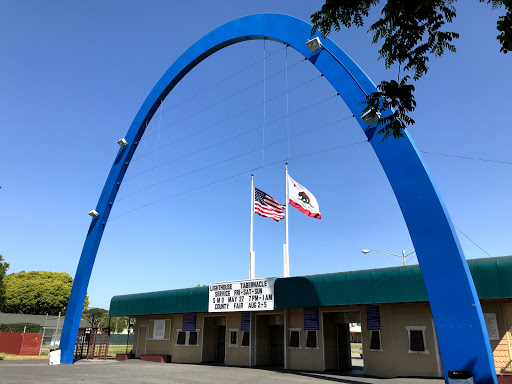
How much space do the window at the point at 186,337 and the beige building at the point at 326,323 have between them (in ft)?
0.23

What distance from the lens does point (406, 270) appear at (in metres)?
16.9

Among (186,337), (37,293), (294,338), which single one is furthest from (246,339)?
(37,293)

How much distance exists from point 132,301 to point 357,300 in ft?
61.5

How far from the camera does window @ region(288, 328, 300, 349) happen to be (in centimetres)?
2226

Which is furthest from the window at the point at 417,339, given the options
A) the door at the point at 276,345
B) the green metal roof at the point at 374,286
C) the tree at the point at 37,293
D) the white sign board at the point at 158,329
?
the tree at the point at 37,293

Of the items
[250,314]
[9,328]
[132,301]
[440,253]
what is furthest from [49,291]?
[440,253]

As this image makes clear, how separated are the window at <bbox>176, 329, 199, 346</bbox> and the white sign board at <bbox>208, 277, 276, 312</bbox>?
4.20 metres

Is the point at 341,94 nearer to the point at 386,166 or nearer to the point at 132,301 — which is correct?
the point at 386,166

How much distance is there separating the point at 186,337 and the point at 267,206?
1113cm

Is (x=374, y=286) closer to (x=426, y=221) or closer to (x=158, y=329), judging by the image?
(x=426, y=221)

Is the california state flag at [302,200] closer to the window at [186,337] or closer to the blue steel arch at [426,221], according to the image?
the blue steel arch at [426,221]

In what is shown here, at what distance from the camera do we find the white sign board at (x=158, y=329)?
29.7 meters

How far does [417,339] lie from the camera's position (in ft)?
59.4

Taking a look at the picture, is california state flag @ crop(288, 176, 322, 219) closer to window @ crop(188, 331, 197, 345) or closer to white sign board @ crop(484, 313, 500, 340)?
white sign board @ crop(484, 313, 500, 340)
